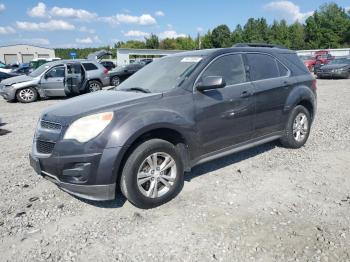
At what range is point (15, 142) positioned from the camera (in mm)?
7008

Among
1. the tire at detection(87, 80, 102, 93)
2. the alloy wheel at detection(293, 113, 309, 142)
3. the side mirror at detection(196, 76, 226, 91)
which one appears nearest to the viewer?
the side mirror at detection(196, 76, 226, 91)

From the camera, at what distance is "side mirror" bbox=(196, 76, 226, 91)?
4016 millimetres

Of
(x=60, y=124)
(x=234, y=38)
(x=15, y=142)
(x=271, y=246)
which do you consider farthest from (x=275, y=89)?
(x=234, y=38)

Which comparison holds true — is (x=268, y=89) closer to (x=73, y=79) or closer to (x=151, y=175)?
(x=151, y=175)

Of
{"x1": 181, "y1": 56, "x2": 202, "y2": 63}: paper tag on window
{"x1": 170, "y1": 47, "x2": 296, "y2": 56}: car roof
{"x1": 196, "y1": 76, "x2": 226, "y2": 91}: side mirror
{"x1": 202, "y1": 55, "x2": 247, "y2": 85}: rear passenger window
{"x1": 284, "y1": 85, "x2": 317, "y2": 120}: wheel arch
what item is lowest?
{"x1": 284, "y1": 85, "x2": 317, "y2": 120}: wheel arch

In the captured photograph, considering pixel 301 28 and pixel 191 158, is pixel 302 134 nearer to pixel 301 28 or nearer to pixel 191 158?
pixel 191 158

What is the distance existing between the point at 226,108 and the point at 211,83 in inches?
20.2

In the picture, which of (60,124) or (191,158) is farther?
(191,158)

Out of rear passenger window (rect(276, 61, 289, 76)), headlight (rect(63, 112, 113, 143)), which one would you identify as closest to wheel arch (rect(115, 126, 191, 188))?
headlight (rect(63, 112, 113, 143))

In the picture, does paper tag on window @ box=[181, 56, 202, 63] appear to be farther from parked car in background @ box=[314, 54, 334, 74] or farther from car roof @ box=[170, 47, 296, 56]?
parked car in background @ box=[314, 54, 334, 74]

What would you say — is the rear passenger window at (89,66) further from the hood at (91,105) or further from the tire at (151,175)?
the tire at (151,175)

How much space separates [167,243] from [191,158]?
1270mm

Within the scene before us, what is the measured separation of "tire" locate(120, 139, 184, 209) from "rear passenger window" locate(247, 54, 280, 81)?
1899 mm

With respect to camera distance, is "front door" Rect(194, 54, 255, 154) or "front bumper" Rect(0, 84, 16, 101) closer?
"front door" Rect(194, 54, 255, 154)
